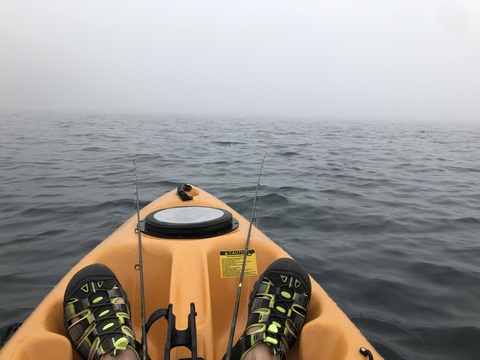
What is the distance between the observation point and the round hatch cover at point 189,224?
2.81 metres

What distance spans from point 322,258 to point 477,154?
559 inches

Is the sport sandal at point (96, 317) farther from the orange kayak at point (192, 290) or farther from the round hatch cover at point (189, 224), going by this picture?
the round hatch cover at point (189, 224)

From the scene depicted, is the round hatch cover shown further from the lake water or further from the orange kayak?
the lake water

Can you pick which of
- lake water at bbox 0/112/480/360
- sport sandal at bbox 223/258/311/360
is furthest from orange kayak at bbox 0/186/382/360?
lake water at bbox 0/112/480/360

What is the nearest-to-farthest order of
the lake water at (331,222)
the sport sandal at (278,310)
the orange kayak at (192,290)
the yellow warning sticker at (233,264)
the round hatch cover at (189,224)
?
the orange kayak at (192,290) < the sport sandal at (278,310) < the yellow warning sticker at (233,264) < the round hatch cover at (189,224) < the lake water at (331,222)

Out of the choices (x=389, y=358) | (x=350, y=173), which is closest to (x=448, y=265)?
(x=389, y=358)

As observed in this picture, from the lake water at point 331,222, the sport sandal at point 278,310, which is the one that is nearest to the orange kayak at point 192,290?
the sport sandal at point 278,310

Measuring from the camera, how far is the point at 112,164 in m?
10.5

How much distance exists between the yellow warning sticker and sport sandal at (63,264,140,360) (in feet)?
2.66

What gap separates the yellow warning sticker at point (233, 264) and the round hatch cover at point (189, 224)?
273 millimetres

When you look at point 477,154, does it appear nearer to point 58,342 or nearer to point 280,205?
point 280,205

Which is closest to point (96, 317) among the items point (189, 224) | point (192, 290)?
point (192, 290)

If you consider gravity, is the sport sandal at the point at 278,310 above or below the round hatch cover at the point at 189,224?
below

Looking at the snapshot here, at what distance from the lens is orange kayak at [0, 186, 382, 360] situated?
1.81m
